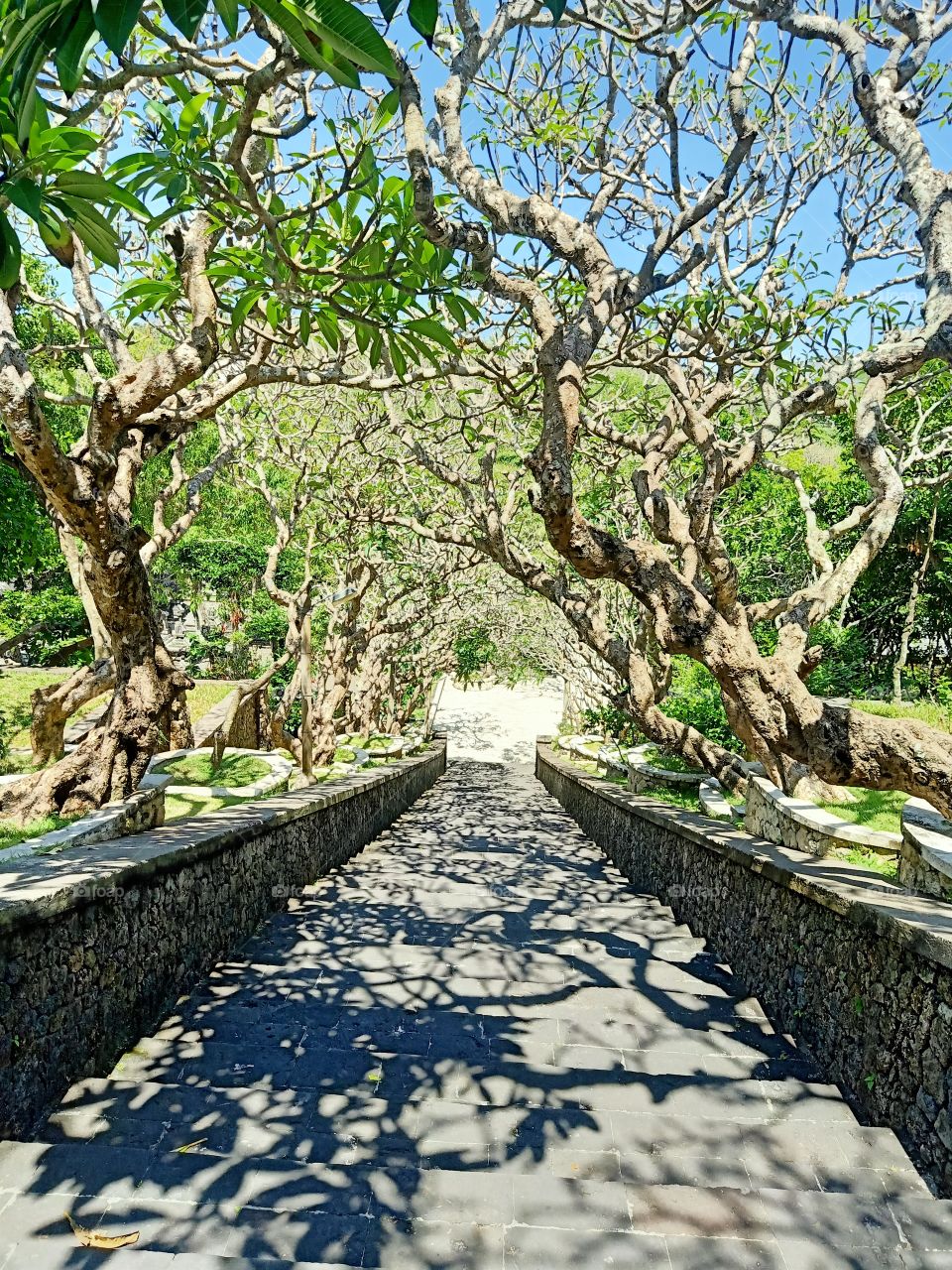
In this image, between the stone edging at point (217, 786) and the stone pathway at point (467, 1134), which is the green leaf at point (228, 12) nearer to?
the stone pathway at point (467, 1134)

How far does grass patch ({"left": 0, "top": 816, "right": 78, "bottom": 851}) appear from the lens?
14.8 ft

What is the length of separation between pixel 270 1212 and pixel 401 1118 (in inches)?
30.0

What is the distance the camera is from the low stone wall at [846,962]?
271 centimetres

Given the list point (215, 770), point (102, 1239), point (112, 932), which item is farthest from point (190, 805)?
point (102, 1239)

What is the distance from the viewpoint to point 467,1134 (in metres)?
2.76

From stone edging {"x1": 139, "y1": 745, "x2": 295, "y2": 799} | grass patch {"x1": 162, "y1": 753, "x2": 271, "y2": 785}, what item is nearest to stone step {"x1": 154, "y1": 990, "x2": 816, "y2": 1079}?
stone edging {"x1": 139, "y1": 745, "x2": 295, "y2": 799}

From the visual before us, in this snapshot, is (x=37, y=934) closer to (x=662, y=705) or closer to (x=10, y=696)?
(x=662, y=705)

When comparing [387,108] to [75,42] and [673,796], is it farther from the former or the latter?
Answer: [673,796]

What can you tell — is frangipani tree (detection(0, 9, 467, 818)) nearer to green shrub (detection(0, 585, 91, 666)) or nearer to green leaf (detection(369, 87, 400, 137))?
green leaf (detection(369, 87, 400, 137))

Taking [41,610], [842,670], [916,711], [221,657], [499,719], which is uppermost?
[41,610]

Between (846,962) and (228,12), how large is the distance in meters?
3.97

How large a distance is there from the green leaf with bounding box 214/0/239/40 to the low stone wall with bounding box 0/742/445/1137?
2.79m

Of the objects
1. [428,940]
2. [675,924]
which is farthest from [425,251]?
[675,924]

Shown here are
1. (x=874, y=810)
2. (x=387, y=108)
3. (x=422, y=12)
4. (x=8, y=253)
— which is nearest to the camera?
(x=422, y=12)
